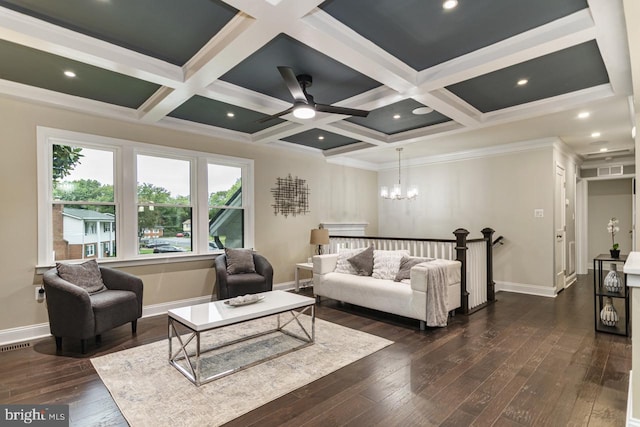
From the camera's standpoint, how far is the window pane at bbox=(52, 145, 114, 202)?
3.85 metres

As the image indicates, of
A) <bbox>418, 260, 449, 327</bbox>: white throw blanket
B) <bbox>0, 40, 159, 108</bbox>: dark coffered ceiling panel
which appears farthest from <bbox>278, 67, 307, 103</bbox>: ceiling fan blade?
<bbox>418, 260, 449, 327</bbox>: white throw blanket

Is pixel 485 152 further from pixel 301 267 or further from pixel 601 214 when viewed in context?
pixel 601 214

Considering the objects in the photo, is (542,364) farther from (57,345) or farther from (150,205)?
(150,205)

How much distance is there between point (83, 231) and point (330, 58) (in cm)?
359

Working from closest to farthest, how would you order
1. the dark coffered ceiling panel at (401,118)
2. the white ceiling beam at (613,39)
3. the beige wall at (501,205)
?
the white ceiling beam at (613,39) < the dark coffered ceiling panel at (401,118) < the beige wall at (501,205)

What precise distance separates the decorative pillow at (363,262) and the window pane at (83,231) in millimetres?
3241

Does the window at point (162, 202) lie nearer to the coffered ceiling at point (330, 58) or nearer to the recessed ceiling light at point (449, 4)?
the coffered ceiling at point (330, 58)

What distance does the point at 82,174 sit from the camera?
13.1 ft

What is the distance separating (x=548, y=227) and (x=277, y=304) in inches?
188

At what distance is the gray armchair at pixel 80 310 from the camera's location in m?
3.07

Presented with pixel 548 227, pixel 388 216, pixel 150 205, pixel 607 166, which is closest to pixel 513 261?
pixel 548 227

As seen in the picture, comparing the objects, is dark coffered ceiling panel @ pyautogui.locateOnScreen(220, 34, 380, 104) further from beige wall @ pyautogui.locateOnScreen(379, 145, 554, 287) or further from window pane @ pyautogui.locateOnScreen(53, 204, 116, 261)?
beige wall @ pyautogui.locateOnScreen(379, 145, 554, 287)

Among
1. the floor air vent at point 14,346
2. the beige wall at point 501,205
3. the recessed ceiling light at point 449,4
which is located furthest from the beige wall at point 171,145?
the recessed ceiling light at point 449,4

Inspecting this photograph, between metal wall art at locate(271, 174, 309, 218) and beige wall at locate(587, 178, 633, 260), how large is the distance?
7160mm
